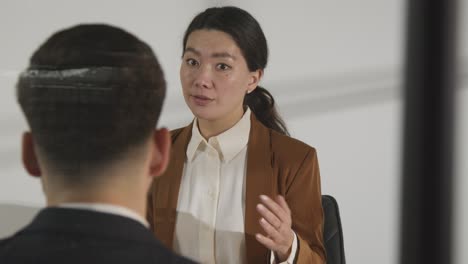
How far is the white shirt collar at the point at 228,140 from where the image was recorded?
31.0 inches

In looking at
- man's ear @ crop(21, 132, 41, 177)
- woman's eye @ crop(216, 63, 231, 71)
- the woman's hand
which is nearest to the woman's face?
woman's eye @ crop(216, 63, 231, 71)

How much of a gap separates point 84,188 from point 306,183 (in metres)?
0.37

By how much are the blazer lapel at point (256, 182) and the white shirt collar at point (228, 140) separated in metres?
0.01

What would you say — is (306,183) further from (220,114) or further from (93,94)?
(93,94)

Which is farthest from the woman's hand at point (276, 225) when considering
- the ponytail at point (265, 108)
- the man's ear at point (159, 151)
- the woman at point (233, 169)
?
the man's ear at point (159, 151)

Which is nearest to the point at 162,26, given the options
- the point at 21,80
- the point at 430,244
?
the point at 21,80

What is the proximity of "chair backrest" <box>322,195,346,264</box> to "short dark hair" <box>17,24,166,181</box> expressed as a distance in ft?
1.16

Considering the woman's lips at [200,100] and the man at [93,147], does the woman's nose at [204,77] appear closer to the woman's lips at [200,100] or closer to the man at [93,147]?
the woman's lips at [200,100]

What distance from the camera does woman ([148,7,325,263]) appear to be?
0.76 meters

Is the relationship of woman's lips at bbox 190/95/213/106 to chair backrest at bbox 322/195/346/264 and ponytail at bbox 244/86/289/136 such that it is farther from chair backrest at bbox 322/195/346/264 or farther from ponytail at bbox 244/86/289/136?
chair backrest at bbox 322/195/346/264

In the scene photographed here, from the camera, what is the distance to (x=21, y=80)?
64cm

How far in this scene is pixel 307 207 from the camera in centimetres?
82

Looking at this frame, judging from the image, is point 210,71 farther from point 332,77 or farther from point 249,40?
point 332,77

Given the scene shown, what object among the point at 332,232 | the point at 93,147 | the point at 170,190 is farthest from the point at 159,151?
the point at 332,232
